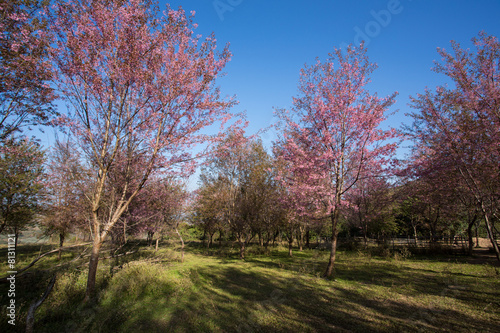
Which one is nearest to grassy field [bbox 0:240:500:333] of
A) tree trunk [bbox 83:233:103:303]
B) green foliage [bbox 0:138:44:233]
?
tree trunk [bbox 83:233:103:303]

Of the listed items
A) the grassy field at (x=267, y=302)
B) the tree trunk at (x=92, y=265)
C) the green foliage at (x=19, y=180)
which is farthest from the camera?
the green foliage at (x=19, y=180)

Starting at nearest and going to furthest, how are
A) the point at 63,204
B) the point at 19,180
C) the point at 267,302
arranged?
the point at 267,302 < the point at 19,180 < the point at 63,204

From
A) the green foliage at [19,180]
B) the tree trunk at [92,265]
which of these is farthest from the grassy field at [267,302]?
the green foliage at [19,180]

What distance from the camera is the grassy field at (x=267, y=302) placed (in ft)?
17.8

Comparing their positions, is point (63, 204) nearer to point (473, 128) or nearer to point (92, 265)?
point (92, 265)

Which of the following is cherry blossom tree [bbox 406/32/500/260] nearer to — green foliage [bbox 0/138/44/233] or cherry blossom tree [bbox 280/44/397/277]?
cherry blossom tree [bbox 280/44/397/277]

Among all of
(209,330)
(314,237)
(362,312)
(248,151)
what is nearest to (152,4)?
(209,330)

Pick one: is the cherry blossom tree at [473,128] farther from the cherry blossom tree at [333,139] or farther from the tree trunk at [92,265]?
the tree trunk at [92,265]

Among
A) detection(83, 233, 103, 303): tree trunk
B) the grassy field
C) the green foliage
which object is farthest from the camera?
the green foliage

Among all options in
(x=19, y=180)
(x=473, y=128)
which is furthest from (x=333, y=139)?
(x=19, y=180)

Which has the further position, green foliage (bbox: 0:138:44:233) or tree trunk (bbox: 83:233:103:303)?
green foliage (bbox: 0:138:44:233)

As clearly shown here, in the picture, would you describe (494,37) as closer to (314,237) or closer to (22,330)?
(22,330)

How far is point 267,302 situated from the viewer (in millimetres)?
6988

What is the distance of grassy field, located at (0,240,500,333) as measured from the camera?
5422 millimetres
